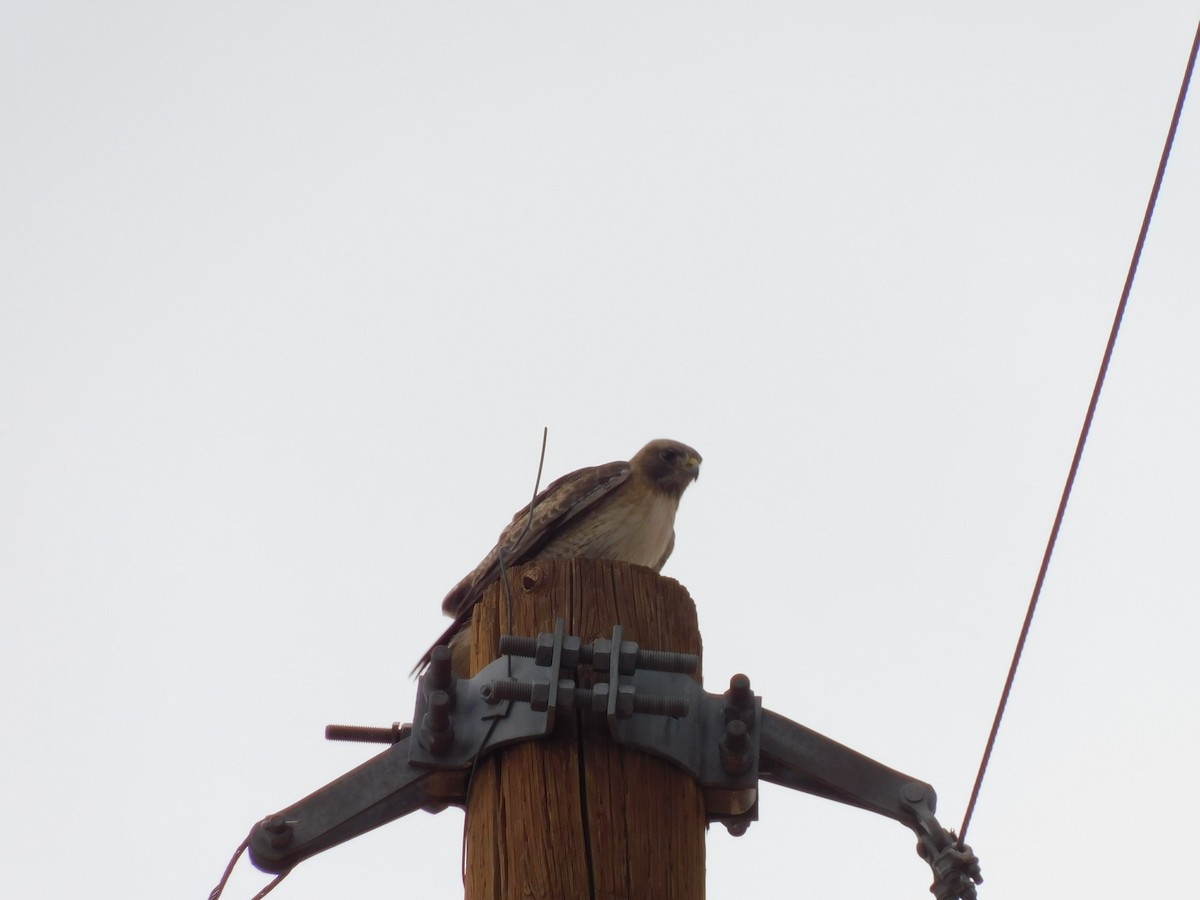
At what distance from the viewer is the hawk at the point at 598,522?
26.2ft

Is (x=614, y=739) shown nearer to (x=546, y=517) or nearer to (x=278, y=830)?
(x=278, y=830)

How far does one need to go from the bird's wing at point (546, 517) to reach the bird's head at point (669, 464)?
351mm

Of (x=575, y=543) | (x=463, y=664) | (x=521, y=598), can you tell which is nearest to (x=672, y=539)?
(x=575, y=543)

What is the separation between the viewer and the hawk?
7.98 metres

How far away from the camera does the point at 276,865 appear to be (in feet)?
11.9

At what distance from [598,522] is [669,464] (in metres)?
1.22

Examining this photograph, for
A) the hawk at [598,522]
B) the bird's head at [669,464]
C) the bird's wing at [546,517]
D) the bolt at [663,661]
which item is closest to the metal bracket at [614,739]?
the bolt at [663,661]

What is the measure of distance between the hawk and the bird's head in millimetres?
25

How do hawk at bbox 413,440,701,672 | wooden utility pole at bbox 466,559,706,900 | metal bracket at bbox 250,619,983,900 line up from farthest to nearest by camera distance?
hawk at bbox 413,440,701,672
metal bracket at bbox 250,619,983,900
wooden utility pole at bbox 466,559,706,900

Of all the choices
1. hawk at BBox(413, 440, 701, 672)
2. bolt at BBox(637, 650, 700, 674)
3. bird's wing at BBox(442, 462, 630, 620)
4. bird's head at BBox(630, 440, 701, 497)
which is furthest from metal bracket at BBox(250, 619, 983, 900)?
bird's head at BBox(630, 440, 701, 497)

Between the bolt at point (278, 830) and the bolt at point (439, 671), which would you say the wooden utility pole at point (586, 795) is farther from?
the bolt at point (278, 830)

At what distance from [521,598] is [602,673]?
36cm

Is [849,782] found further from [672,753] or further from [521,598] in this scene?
[521,598]

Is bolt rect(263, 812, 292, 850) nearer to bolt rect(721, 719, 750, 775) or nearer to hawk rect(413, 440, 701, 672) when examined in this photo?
bolt rect(721, 719, 750, 775)
